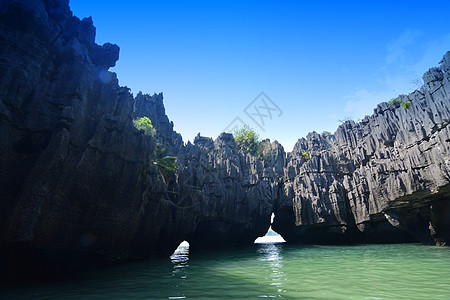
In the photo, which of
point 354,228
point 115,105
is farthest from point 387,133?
point 115,105

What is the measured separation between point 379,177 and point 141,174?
23332 mm

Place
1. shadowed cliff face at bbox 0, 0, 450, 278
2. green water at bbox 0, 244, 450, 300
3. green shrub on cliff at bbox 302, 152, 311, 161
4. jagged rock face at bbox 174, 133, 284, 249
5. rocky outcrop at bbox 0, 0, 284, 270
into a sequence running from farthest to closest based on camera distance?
green shrub on cliff at bbox 302, 152, 311, 161
jagged rock face at bbox 174, 133, 284, 249
shadowed cliff face at bbox 0, 0, 450, 278
rocky outcrop at bbox 0, 0, 284, 270
green water at bbox 0, 244, 450, 300

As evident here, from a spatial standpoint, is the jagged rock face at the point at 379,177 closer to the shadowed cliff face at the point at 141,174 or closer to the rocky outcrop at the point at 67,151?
the shadowed cliff face at the point at 141,174

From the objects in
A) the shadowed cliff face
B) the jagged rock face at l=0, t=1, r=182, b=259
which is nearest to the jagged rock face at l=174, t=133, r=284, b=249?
the shadowed cliff face

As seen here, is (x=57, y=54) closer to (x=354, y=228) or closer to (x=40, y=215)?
(x=40, y=215)

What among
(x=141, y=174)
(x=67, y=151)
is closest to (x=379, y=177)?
(x=141, y=174)

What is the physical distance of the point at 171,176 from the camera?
2134 cm

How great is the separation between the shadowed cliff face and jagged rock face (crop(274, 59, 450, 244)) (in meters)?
0.12

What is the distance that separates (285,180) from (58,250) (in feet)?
96.9

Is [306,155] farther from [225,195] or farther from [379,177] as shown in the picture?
[225,195]

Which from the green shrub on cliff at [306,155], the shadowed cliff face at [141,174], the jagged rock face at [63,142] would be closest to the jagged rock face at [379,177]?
the shadowed cliff face at [141,174]

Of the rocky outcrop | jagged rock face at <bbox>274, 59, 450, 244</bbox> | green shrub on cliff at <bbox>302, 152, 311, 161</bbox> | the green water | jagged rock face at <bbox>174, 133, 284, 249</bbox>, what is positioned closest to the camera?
the green water

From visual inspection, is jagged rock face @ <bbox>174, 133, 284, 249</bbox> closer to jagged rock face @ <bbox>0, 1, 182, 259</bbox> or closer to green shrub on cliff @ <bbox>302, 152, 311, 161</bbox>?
green shrub on cliff @ <bbox>302, 152, 311, 161</bbox>

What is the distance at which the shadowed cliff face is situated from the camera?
10.3 m
